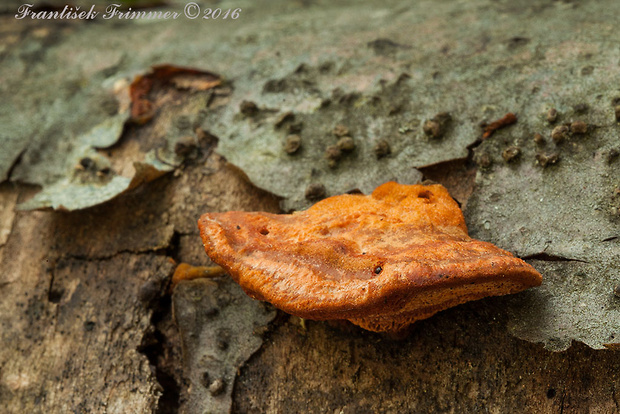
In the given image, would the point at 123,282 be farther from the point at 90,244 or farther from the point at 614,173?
the point at 614,173

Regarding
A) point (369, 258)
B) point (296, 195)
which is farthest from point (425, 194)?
point (296, 195)

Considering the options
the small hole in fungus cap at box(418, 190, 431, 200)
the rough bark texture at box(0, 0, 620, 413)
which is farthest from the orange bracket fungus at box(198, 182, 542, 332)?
the rough bark texture at box(0, 0, 620, 413)

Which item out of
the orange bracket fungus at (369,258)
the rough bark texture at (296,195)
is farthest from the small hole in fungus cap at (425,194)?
the rough bark texture at (296,195)

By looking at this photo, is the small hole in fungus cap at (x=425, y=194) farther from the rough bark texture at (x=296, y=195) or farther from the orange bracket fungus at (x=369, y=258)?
the rough bark texture at (x=296, y=195)

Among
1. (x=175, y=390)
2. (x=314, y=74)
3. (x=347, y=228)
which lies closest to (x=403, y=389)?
(x=347, y=228)

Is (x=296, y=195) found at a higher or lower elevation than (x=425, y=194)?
lower

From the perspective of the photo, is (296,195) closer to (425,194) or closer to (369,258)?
(425,194)

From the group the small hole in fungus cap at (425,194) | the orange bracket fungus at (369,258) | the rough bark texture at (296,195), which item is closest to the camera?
the orange bracket fungus at (369,258)
